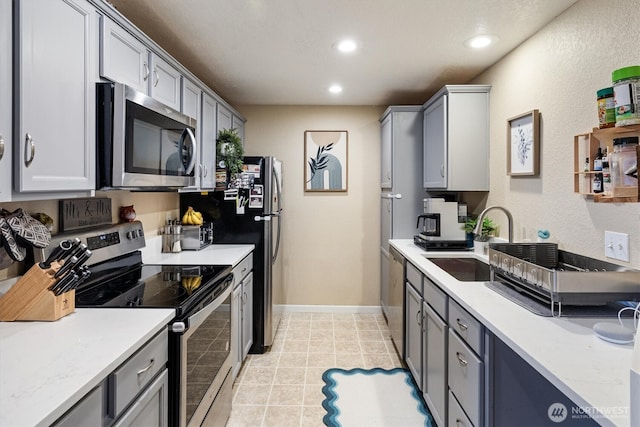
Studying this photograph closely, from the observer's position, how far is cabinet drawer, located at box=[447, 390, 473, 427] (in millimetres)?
1596

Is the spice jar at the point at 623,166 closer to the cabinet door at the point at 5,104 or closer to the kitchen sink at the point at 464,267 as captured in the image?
the kitchen sink at the point at 464,267

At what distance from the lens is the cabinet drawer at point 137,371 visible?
105 cm

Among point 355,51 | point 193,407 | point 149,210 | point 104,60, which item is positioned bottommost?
point 193,407

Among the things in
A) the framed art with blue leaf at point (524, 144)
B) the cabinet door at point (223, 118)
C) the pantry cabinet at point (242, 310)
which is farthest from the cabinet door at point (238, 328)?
the framed art with blue leaf at point (524, 144)

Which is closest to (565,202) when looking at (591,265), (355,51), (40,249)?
(591,265)

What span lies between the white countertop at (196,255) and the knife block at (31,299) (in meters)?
1.11

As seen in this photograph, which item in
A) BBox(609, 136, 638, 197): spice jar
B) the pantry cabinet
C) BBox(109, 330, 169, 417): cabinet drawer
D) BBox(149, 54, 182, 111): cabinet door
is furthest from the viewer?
the pantry cabinet

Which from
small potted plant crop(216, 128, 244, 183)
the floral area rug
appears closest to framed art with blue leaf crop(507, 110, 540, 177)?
the floral area rug

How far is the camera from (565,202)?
6.46 feet

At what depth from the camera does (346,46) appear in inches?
98.3

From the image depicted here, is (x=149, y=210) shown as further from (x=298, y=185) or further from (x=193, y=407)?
(x=298, y=185)

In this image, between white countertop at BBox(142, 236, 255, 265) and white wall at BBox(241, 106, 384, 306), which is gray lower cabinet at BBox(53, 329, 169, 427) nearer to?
white countertop at BBox(142, 236, 255, 265)

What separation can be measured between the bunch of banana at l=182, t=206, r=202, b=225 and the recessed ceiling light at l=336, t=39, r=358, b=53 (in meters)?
1.70

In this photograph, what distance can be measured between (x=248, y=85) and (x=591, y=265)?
116 inches
